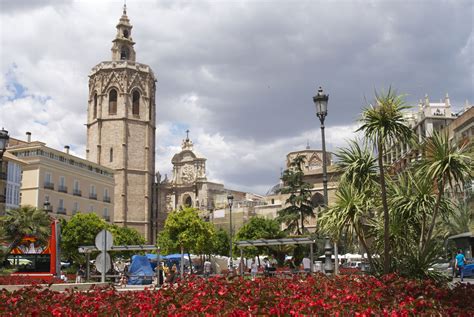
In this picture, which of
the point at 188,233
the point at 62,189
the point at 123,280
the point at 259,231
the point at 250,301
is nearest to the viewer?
the point at 250,301

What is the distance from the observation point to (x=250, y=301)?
22.0 ft

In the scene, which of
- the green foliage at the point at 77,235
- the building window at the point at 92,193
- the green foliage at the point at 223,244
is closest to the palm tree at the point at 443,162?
the green foliage at the point at 77,235

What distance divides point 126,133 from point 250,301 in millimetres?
68681

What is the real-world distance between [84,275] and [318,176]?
183 feet

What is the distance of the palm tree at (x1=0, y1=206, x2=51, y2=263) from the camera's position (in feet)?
93.0

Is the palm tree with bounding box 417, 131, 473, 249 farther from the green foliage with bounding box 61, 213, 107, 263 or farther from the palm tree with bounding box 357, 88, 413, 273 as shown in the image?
the green foliage with bounding box 61, 213, 107, 263

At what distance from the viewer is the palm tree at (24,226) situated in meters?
28.4

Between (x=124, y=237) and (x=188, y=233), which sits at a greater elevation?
(x=188, y=233)

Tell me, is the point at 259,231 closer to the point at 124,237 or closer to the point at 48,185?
the point at 124,237

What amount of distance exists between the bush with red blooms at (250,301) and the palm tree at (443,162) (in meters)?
3.84

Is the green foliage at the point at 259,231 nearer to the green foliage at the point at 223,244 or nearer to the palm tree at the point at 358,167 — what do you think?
the green foliage at the point at 223,244

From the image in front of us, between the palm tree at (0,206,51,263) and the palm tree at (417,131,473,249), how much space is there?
901 inches

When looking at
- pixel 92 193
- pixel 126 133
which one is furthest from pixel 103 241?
pixel 126 133

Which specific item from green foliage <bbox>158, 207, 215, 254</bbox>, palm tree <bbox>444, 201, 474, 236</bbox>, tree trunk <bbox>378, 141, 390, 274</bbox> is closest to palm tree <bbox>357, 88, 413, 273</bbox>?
tree trunk <bbox>378, 141, 390, 274</bbox>
